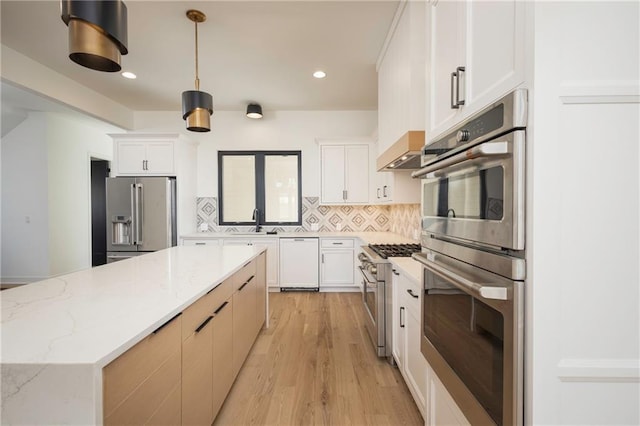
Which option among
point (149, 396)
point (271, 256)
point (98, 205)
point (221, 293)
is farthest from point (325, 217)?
point (98, 205)

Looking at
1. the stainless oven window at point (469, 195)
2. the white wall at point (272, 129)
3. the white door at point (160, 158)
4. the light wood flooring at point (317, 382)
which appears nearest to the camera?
the stainless oven window at point (469, 195)

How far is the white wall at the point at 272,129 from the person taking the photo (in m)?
4.64

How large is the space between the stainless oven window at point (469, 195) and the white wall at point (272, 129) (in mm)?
3516

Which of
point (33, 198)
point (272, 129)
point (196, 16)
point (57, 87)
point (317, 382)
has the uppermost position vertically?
point (196, 16)

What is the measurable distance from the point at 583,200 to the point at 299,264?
3754 millimetres

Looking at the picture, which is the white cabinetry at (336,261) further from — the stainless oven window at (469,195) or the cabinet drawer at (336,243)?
the stainless oven window at (469,195)

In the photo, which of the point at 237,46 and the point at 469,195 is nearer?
the point at 469,195

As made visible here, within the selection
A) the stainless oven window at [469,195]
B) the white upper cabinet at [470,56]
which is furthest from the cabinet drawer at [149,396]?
the white upper cabinet at [470,56]

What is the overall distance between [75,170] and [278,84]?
4.36 m

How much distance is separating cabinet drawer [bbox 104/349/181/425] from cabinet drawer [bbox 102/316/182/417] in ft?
0.04

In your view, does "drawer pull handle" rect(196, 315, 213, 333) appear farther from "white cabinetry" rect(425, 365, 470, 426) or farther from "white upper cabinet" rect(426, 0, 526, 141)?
"white upper cabinet" rect(426, 0, 526, 141)

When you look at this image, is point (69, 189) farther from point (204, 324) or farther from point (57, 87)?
point (204, 324)

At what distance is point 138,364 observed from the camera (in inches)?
33.2

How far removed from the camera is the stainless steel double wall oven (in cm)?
72
